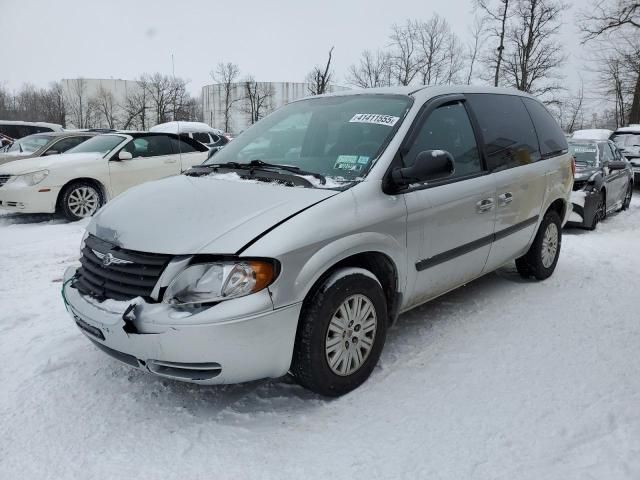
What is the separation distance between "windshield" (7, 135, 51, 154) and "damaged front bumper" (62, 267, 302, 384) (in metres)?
11.4

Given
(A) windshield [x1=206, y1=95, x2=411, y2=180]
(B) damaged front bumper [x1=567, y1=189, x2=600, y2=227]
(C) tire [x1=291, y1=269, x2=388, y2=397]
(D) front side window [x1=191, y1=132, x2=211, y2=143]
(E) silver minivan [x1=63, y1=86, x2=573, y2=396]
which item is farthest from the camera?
(D) front side window [x1=191, y1=132, x2=211, y2=143]

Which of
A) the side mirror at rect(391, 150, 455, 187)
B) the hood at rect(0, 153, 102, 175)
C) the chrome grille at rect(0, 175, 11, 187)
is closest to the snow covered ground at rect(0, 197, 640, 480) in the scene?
the side mirror at rect(391, 150, 455, 187)

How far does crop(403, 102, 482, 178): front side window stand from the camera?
337 cm

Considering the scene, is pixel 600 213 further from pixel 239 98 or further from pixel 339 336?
pixel 239 98

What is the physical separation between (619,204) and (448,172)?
8247 mm

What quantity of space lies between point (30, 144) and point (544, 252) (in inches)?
476

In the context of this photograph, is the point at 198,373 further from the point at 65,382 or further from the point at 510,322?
the point at 510,322

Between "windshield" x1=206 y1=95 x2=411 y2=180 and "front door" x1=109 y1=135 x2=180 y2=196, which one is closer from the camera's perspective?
"windshield" x1=206 y1=95 x2=411 y2=180

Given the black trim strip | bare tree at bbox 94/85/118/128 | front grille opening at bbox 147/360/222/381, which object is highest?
bare tree at bbox 94/85/118/128

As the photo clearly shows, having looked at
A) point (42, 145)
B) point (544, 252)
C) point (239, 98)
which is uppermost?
point (239, 98)

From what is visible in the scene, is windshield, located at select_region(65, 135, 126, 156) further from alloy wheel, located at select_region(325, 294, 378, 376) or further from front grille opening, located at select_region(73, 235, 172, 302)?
alloy wheel, located at select_region(325, 294, 378, 376)

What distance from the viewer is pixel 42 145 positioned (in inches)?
468

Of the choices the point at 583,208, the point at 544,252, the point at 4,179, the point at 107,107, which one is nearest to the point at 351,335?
the point at 544,252

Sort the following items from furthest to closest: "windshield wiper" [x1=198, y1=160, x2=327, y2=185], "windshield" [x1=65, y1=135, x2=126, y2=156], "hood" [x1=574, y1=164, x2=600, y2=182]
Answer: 1. "windshield" [x1=65, y1=135, x2=126, y2=156]
2. "hood" [x1=574, y1=164, x2=600, y2=182]
3. "windshield wiper" [x1=198, y1=160, x2=327, y2=185]
